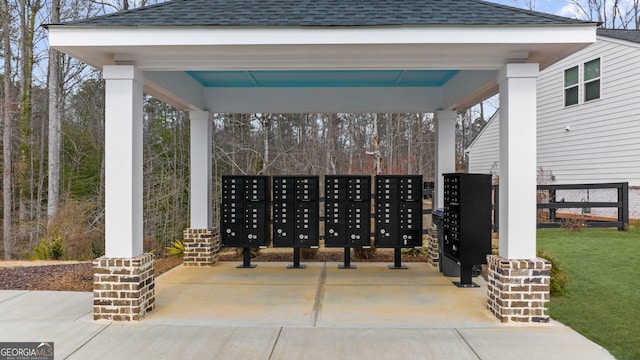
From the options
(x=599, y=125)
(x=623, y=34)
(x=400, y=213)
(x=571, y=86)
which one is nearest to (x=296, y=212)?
(x=400, y=213)

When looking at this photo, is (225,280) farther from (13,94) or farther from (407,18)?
(13,94)

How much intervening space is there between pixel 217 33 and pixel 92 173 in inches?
499

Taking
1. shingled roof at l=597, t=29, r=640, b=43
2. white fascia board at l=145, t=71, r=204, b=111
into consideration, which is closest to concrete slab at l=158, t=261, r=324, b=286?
white fascia board at l=145, t=71, r=204, b=111

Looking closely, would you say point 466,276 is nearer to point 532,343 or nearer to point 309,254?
point 532,343

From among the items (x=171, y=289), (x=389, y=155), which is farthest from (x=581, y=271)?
(x=389, y=155)

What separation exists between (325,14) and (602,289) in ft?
16.2

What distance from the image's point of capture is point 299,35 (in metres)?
4.30

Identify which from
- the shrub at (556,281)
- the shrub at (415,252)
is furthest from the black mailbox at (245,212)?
the shrub at (556,281)

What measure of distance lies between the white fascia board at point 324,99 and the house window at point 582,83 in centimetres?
761

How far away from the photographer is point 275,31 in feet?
14.1

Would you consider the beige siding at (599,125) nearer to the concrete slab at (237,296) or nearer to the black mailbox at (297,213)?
the black mailbox at (297,213)

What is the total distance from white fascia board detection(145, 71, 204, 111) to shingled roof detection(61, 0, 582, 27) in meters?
0.80

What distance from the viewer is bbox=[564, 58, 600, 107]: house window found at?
12.3 meters

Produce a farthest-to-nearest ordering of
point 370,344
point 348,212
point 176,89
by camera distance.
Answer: point 348,212, point 176,89, point 370,344
